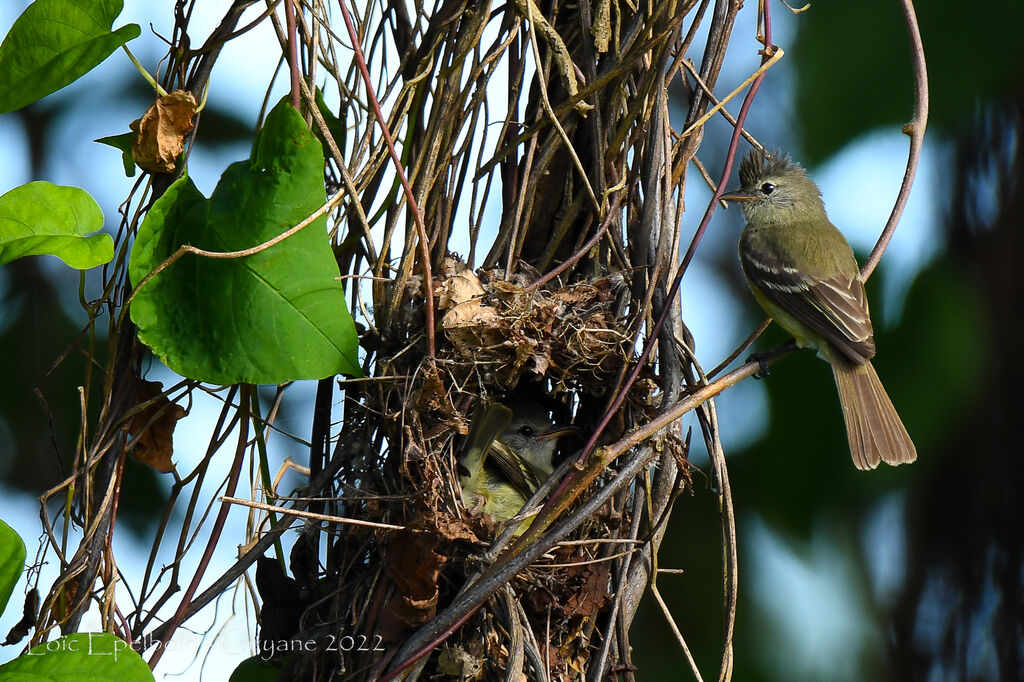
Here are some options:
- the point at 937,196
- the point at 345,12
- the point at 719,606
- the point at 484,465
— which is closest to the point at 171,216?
the point at 345,12

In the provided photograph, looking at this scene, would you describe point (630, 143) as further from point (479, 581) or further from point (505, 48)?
point (479, 581)

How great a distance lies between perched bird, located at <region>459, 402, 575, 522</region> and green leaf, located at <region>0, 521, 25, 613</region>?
733 mm

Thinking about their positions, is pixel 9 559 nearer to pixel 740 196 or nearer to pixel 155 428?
pixel 155 428

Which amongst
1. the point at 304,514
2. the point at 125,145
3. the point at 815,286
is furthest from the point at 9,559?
the point at 815,286

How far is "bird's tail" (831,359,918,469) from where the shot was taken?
1.85 metres

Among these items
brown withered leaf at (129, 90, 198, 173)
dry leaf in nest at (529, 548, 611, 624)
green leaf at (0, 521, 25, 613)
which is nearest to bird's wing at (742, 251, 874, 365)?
dry leaf in nest at (529, 548, 611, 624)

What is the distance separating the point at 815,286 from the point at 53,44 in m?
1.60

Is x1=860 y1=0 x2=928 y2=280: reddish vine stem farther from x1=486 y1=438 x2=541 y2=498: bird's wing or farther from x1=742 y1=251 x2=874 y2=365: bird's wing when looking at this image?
x1=486 y1=438 x2=541 y2=498: bird's wing

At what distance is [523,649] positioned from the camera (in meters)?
1.39

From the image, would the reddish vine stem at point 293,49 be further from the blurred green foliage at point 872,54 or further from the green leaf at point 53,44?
the blurred green foliage at point 872,54

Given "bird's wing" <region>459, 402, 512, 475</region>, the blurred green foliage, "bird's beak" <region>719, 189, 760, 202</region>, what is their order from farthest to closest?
the blurred green foliage < "bird's beak" <region>719, 189, 760, 202</region> < "bird's wing" <region>459, 402, 512, 475</region>

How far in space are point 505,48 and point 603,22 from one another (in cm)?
18

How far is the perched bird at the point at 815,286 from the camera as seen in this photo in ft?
6.21

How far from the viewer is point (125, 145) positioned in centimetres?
145
